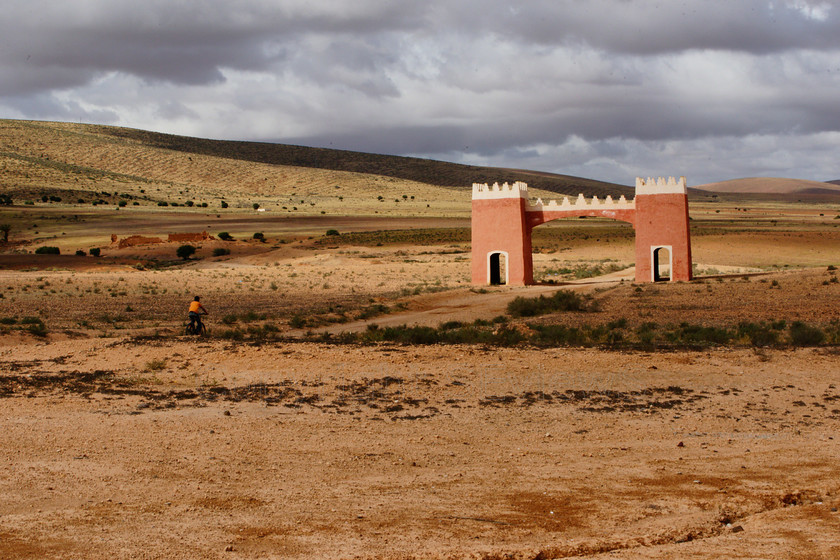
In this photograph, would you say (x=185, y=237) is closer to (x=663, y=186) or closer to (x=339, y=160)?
(x=663, y=186)

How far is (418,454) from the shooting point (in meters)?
11.2

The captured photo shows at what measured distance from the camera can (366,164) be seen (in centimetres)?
16225

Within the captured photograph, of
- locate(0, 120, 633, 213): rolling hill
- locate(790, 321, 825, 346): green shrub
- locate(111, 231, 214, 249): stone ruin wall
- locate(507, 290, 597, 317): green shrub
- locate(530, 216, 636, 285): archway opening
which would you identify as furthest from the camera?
locate(0, 120, 633, 213): rolling hill

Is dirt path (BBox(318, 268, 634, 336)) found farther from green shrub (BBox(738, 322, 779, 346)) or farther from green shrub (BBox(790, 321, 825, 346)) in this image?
green shrub (BBox(790, 321, 825, 346))

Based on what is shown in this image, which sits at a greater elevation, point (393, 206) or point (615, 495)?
point (393, 206)

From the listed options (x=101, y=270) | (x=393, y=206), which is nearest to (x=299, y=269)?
(x=101, y=270)

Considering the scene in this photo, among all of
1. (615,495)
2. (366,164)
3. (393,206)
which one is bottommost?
(615,495)

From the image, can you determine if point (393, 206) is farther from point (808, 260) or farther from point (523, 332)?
point (523, 332)

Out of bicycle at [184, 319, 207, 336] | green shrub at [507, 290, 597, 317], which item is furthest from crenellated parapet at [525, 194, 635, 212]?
bicycle at [184, 319, 207, 336]

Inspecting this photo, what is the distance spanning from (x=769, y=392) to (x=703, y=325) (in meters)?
8.13

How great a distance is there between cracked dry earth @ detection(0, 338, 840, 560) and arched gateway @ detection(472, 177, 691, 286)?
16853mm

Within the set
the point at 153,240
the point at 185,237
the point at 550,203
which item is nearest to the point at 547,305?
the point at 550,203

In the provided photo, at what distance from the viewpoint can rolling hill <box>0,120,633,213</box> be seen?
107 meters

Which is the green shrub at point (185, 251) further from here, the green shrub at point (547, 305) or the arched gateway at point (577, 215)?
the green shrub at point (547, 305)
